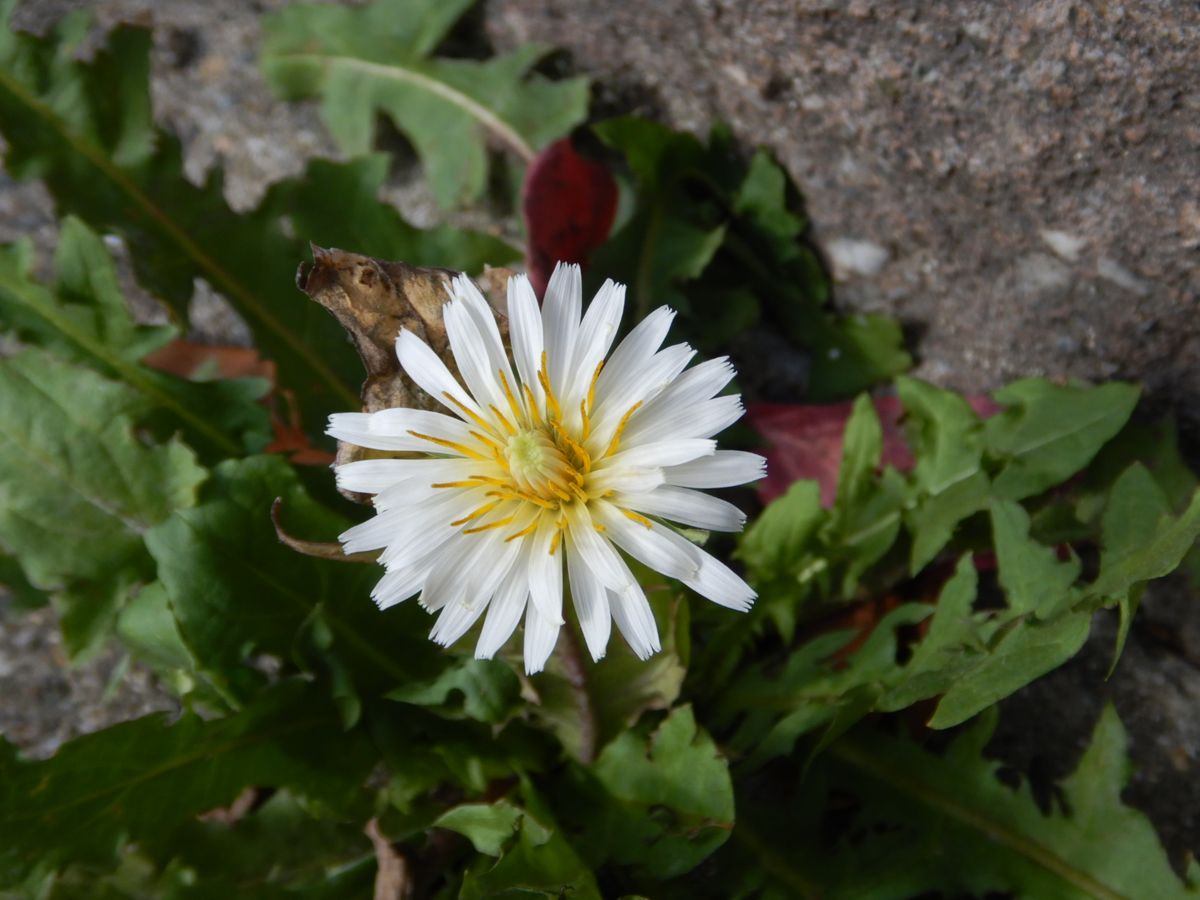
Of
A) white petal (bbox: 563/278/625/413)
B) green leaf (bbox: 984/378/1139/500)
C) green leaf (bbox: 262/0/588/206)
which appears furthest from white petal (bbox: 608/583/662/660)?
green leaf (bbox: 262/0/588/206)

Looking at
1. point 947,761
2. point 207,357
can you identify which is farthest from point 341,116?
point 947,761

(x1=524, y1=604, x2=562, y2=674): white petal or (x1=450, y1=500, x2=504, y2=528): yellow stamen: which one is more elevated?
(x1=450, y1=500, x2=504, y2=528): yellow stamen

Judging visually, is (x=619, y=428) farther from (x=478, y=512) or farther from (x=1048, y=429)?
(x=1048, y=429)

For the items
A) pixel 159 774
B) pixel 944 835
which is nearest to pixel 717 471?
pixel 944 835

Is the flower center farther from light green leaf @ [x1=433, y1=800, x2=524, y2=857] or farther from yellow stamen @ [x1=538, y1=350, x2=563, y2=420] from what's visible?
light green leaf @ [x1=433, y1=800, x2=524, y2=857]

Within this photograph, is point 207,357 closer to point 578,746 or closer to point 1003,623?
point 578,746

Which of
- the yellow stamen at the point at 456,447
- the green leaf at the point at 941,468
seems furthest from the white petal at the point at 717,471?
the green leaf at the point at 941,468

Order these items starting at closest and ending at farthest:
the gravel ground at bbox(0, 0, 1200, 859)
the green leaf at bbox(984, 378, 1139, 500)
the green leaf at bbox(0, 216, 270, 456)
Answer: the gravel ground at bbox(0, 0, 1200, 859), the green leaf at bbox(984, 378, 1139, 500), the green leaf at bbox(0, 216, 270, 456)

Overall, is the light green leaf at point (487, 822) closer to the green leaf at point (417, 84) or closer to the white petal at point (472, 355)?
the white petal at point (472, 355)
